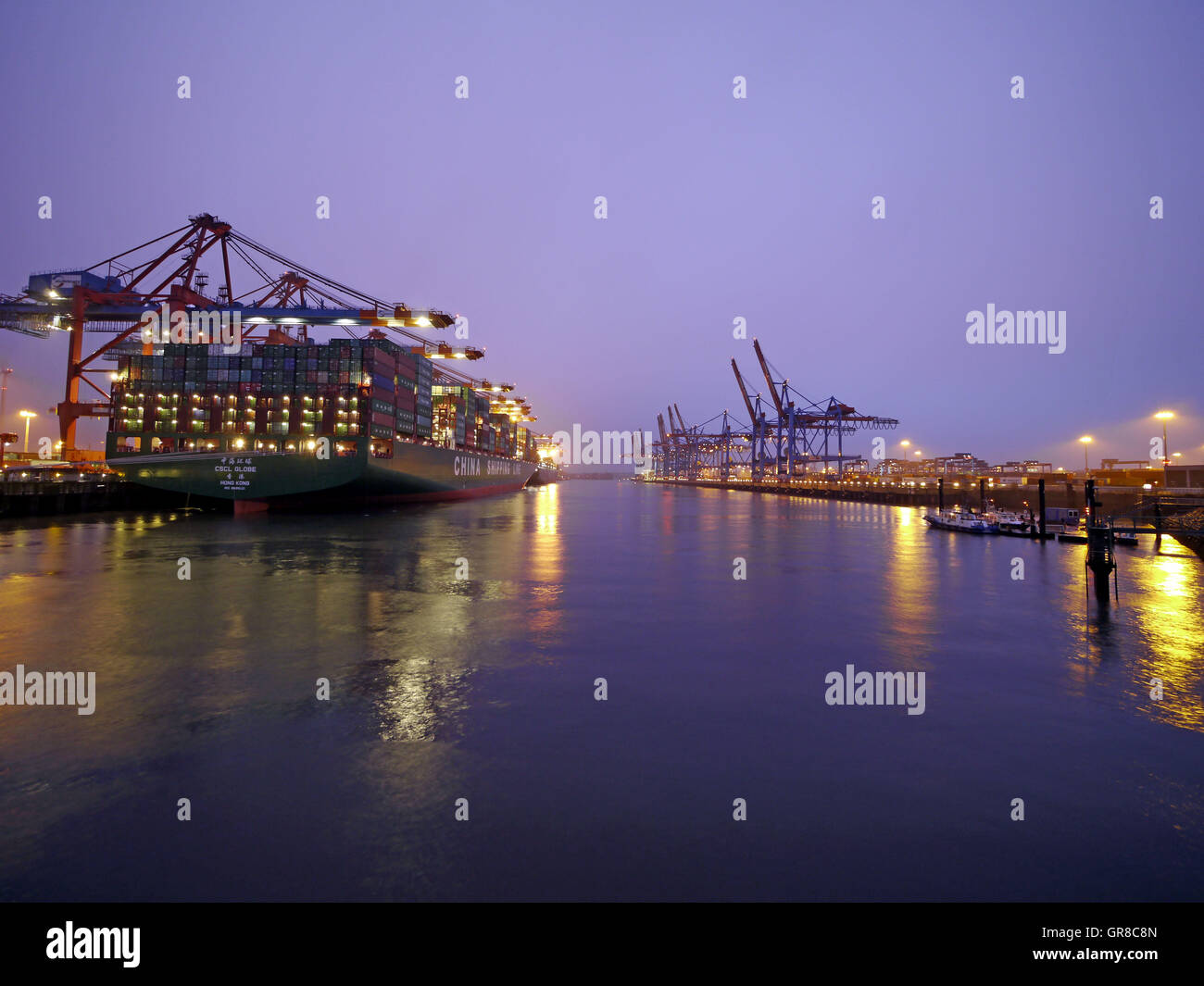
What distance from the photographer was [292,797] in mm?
6254

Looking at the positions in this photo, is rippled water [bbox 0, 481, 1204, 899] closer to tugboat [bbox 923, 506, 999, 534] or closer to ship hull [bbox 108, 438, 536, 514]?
tugboat [bbox 923, 506, 999, 534]

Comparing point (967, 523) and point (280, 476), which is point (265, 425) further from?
point (967, 523)

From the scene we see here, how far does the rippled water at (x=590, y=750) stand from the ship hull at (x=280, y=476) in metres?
34.8

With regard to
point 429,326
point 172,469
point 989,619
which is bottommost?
point 989,619

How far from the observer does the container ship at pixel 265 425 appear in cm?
5056

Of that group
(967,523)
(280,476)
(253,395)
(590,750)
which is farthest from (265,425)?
(967,523)

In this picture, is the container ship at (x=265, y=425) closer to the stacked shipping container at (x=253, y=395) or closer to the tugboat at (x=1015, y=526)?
the stacked shipping container at (x=253, y=395)

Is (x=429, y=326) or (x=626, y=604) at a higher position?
(x=429, y=326)

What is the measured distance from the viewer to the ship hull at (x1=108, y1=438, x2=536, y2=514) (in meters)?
49.8

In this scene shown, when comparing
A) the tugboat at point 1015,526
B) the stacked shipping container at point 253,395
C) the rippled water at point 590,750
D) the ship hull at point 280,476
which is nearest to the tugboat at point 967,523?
the tugboat at point 1015,526

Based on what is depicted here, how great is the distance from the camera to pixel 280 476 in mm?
51250
